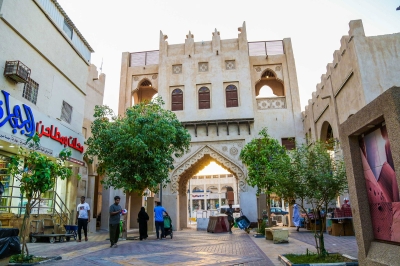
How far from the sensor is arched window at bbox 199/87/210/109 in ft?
72.7

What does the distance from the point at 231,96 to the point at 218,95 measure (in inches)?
37.0

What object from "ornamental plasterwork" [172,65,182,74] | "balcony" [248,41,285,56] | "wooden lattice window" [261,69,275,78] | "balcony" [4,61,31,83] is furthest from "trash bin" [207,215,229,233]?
"balcony" [248,41,285,56]

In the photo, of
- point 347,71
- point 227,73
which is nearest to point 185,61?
point 227,73

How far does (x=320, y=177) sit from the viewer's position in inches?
248

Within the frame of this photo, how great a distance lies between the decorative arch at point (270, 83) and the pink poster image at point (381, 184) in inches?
727

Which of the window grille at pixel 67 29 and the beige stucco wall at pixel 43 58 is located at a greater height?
the window grille at pixel 67 29

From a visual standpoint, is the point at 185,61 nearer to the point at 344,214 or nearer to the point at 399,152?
the point at 344,214

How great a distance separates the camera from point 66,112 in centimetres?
1514

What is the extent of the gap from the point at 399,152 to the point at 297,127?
1765cm

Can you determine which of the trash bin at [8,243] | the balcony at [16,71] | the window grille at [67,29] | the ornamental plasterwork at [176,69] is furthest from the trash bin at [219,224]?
the window grille at [67,29]

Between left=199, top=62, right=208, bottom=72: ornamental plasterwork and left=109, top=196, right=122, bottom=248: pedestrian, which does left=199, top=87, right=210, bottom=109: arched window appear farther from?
left=109, top=196, right=122, bottom=248: pedestrian

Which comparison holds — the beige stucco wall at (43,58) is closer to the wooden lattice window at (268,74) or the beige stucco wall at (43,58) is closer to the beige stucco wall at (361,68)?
the beige stucco wall at (361,68)

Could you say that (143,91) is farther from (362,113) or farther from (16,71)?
(362,113)

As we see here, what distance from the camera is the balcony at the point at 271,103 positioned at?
21.8 m
